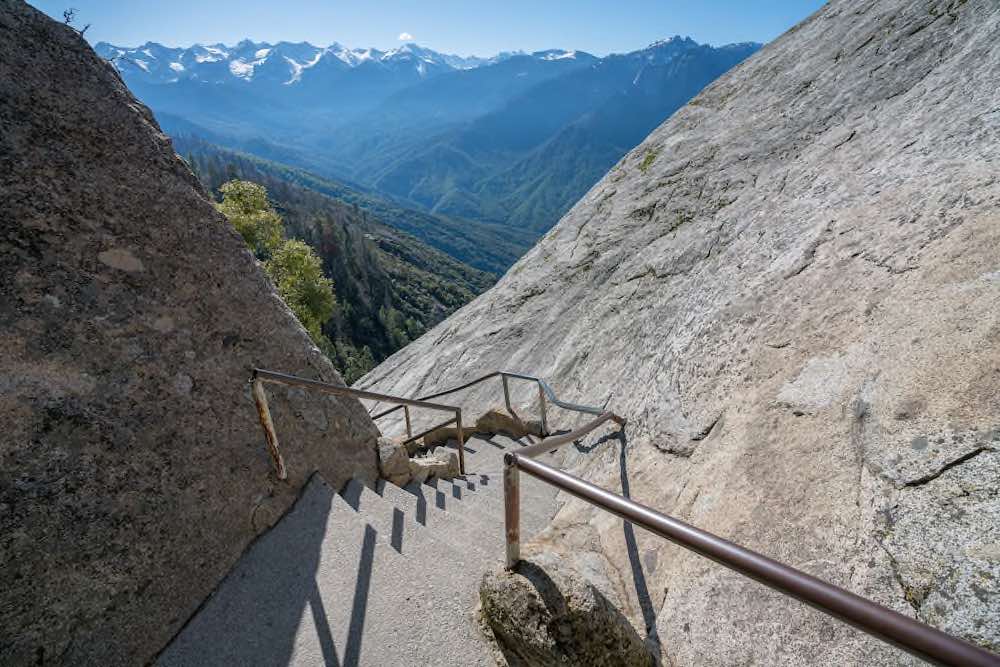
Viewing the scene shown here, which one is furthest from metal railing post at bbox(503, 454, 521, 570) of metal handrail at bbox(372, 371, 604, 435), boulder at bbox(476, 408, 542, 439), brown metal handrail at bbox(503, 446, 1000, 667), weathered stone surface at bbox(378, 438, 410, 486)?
boulder at bbox(476, 408, 542, 439)

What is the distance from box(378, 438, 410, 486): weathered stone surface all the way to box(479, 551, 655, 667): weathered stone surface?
117 inches

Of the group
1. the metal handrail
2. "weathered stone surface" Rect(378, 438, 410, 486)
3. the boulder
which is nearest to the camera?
"weathered stone surface" Rect(378, 438, 410, 486)

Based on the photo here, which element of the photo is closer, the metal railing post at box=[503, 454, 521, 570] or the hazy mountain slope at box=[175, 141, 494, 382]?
the metal railing post at box=[503, 454, 521, 570]

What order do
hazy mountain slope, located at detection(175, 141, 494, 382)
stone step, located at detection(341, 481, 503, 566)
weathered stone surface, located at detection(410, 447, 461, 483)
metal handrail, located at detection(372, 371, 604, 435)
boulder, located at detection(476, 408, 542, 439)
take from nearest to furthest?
1. stone step, located at detection(341, 481, 503, 566)
2. weathered stone surface, located at detection(410, 447, 461, 483)
3. metal handrail, located at detection(372, 371, 604, 435)
4. boulder, located at detection(476, 408, 542, 439)
5. hazy mountain slope, located at detection(175, 141, 494, 382)

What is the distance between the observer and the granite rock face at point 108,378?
263cm

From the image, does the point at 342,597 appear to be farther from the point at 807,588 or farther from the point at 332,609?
the point at 807,588

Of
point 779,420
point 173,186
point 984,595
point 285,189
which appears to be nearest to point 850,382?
point 779,420

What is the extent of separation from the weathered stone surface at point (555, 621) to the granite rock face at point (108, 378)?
6.99 feet

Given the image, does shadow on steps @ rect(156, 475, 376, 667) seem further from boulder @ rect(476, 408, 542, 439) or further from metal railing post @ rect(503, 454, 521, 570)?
boulder @ rect(476, 408, 542, 439)

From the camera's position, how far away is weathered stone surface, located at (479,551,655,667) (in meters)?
2.40

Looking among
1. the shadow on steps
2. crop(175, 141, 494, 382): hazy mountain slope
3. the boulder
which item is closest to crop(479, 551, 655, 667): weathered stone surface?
the shadow on steps

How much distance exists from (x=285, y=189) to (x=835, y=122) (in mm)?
149338

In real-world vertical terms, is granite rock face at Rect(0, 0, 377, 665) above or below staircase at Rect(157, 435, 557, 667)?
above

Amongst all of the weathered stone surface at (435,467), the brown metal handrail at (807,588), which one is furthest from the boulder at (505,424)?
the brown metal handrail at (807,588)
